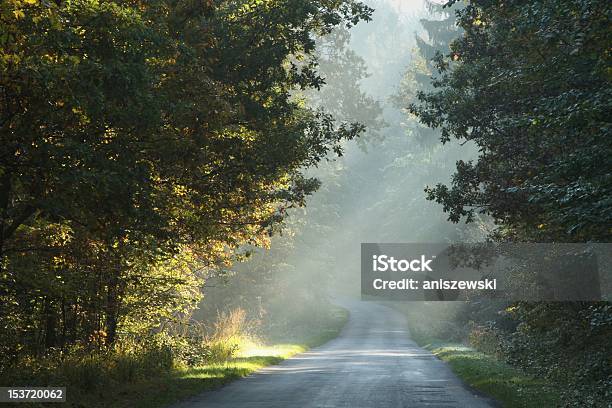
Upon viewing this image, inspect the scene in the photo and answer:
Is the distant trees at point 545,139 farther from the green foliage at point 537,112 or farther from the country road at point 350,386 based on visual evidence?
the country road at point 350,386

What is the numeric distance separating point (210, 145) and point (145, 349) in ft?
23.4

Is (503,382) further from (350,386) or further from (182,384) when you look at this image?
(182,384)

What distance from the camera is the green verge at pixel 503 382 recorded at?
16.5 m

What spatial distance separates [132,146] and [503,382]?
11.8m

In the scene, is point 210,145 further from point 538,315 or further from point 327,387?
point 538,315

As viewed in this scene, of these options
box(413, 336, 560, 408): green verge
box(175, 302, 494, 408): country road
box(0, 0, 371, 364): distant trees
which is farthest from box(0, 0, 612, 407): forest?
box(175, 302, 494, 408): country road

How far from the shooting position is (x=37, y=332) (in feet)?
64.3

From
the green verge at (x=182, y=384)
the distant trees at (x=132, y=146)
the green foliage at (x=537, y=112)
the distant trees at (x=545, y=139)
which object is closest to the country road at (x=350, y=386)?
the green verge at (x=182, y=384)

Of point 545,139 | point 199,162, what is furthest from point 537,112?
point 199,162

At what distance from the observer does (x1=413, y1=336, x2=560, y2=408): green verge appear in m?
16.5

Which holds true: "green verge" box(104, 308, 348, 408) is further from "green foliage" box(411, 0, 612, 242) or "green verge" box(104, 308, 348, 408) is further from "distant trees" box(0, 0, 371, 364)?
"green foliage" box(411, 0, 612, 242)

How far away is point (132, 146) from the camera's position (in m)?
13.9

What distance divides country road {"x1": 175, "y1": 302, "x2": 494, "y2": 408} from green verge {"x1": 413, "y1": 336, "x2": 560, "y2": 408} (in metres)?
0.47

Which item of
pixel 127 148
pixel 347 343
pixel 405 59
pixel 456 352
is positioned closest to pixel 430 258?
pixel 347 343
